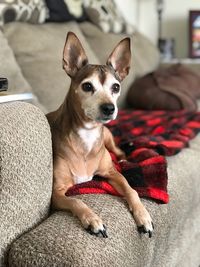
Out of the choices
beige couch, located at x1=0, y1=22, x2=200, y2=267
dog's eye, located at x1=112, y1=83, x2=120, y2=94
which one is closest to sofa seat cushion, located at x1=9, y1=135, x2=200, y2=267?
beige couch, located at x1=0, y1=22, x2=200, y2=267

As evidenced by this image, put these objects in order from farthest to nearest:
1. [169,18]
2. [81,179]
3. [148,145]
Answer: [169,18] → [148,145] → [81,179]

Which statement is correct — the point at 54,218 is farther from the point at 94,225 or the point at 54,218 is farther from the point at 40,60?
the point at 40,60

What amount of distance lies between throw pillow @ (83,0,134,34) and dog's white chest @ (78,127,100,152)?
5.18 feet

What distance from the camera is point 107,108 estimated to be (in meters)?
1.39

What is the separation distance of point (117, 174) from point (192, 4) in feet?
9.95

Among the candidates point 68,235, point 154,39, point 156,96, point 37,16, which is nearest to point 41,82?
point 37,16

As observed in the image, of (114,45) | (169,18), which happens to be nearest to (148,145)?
(114,45)

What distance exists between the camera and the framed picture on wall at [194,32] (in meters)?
3.95

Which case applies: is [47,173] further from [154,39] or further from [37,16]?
[154,39]

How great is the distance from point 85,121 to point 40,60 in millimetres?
874

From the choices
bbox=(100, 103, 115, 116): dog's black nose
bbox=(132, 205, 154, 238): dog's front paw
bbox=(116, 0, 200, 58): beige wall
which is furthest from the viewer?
bbox=(116, 0, 200, 58): beige wall

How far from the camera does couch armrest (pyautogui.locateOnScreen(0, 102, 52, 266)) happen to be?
1096mm

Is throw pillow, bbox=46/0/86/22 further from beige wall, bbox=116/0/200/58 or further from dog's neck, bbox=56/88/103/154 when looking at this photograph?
beige wall, bbox=116/0/200/58

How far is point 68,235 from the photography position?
1.10 meters
